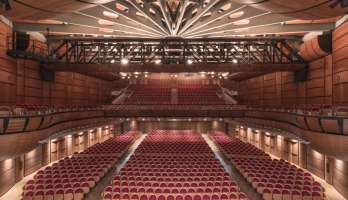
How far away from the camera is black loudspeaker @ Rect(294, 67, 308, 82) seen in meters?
16.0

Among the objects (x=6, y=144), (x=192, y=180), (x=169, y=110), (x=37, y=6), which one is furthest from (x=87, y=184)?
(x=169, y=110)

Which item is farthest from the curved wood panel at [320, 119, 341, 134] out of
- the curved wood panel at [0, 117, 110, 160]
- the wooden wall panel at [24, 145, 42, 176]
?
the wooden wall panel at [24, 145, 42, 176]

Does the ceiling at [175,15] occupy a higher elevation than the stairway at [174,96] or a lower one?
higher

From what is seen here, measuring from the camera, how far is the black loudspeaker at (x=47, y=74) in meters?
16.1

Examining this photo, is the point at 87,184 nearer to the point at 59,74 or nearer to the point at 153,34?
the point at 153,34

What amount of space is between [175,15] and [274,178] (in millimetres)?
9087

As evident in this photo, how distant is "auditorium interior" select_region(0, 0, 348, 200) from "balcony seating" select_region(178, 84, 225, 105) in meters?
6.07

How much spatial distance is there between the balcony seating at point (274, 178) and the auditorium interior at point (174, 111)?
52 millimetres

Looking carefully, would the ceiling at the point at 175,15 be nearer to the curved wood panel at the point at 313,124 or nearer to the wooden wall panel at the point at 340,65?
the wooden wall panel at the point at 340,65

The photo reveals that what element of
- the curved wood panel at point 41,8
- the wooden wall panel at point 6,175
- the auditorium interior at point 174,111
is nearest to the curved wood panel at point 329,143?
the auditorium interior at point 174,111

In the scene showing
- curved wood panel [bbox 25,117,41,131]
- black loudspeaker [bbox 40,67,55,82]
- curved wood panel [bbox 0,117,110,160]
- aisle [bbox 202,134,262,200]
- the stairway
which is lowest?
aisle [bbox 202,134,262,200]

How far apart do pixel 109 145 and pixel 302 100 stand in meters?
13.4

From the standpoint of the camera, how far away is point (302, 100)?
640 inches

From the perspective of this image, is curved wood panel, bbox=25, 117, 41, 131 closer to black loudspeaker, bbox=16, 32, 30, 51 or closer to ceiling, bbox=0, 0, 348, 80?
ceiling, bbox=0, 0, 348, 80
